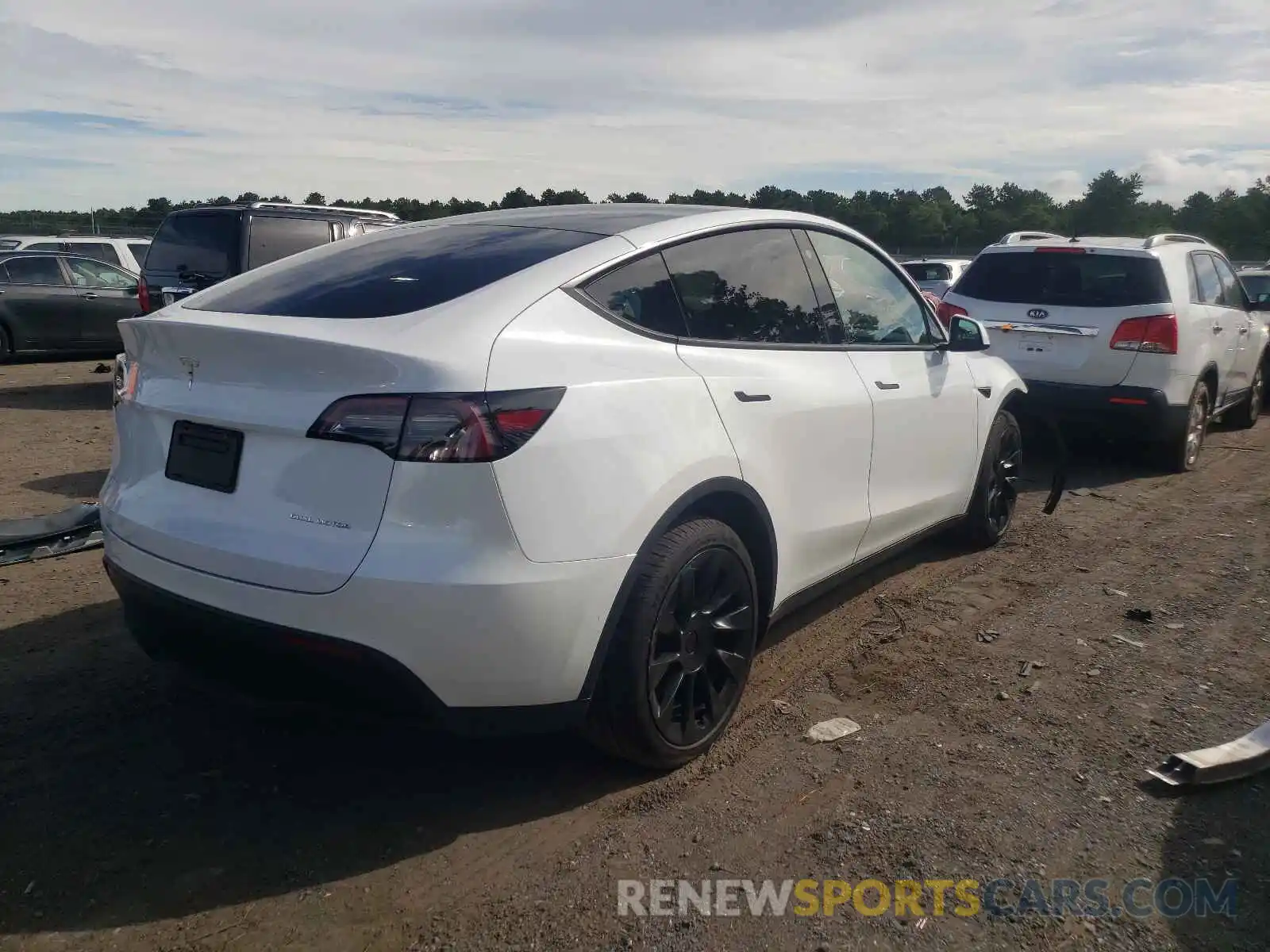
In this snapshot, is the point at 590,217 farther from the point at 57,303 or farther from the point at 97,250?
the point at 97,250

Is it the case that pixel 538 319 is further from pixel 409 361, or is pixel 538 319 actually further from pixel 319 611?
pixel 319 611

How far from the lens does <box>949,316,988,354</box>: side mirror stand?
16.7ft

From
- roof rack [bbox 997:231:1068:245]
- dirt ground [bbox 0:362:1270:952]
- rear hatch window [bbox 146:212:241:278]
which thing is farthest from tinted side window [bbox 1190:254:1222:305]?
rear hatch window [bbox 146:212:241:278]

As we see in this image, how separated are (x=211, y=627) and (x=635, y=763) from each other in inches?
52.0

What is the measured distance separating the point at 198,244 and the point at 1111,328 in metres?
8.14

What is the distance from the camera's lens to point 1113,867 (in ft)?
9.42

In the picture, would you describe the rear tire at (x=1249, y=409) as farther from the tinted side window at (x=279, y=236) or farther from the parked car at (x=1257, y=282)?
the tinted side window at (x=279, y=236)

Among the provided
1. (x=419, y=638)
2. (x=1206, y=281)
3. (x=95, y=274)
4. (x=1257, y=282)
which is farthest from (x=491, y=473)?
(x=1257, y=282)

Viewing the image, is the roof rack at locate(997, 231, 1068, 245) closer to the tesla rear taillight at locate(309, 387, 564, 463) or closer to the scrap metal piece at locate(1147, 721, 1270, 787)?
the scrap metal piece at locate(1147, 721, 1270, 787)

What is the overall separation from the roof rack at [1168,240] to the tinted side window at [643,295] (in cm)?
584

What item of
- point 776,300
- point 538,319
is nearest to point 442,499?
point 538,319

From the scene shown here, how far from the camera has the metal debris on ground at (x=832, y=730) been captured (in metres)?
3.62

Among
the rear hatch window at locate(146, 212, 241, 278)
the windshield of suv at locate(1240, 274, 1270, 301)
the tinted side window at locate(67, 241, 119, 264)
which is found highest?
the windshield of suv at locate(1240, 274, 1270, 301)

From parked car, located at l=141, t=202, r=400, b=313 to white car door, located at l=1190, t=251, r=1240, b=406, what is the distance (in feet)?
22.8
